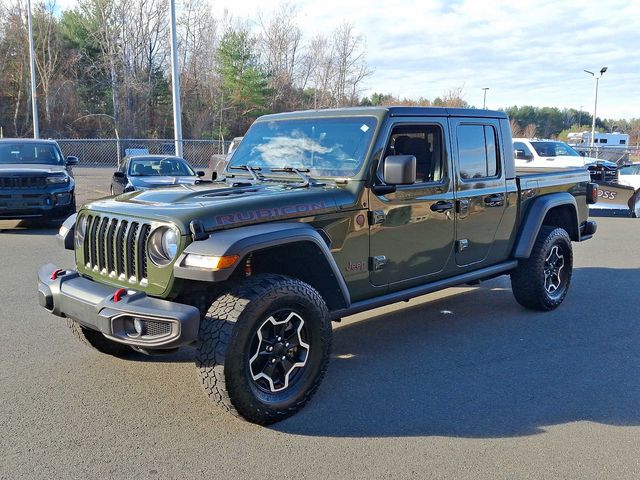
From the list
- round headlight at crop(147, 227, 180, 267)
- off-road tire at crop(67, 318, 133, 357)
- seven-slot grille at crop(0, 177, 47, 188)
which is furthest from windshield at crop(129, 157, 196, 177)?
round headlight at crop(147, 227, 180, 267)

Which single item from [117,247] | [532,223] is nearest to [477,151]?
[532,223]

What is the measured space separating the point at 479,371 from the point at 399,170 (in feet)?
5.59

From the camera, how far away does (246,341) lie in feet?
11.6

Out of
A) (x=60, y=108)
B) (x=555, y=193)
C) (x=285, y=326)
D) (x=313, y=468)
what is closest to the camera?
(x=313, y=468)

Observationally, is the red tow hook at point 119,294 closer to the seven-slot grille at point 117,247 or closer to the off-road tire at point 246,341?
the seven-slot grille at point 117,247

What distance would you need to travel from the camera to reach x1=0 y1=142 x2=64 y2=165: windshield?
12007 millimetres

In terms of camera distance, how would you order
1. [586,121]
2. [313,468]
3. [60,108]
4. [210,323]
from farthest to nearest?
[586,121] < [60,108] < [210,323] < [313,468]

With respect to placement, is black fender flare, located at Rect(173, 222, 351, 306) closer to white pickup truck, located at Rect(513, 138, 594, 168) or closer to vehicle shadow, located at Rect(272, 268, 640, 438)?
vehicle shadow, located at Rect(272, 268, 640, 438)

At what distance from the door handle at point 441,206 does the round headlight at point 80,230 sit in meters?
2.69

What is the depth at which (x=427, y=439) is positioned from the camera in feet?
11.6

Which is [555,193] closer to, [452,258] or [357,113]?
[452,258]

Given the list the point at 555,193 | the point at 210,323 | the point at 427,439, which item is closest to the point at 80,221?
the point at 210,323

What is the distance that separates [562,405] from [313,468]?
1.85 meters

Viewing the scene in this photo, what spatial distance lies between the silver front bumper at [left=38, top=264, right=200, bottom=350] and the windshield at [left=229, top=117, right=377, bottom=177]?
5.60ft
